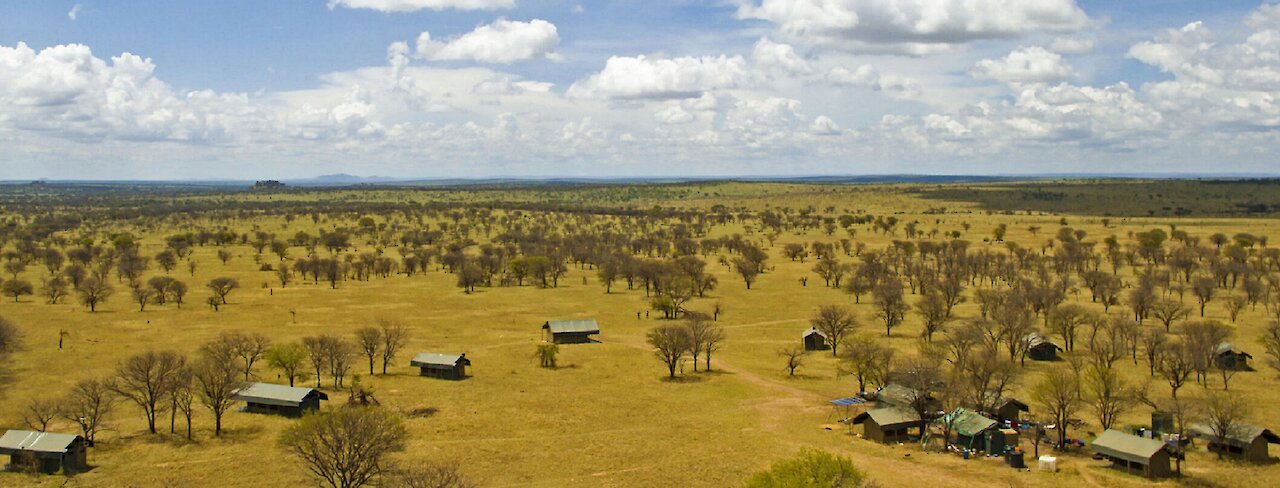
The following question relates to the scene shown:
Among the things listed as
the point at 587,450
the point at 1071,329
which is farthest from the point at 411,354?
the point at 1071,329

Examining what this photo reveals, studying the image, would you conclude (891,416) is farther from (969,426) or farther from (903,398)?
(969,426)

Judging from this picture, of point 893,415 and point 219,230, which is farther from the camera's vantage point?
point 219,230

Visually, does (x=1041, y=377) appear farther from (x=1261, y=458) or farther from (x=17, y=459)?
(x=17, y=459)

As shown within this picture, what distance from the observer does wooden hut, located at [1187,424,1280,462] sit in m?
41.3

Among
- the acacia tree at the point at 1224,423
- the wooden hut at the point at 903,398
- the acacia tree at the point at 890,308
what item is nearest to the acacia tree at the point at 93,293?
the acacia tree at the point at 890,308

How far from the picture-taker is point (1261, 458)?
41438mm

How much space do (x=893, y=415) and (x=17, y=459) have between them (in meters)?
43.0

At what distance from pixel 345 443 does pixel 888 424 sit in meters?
27.2

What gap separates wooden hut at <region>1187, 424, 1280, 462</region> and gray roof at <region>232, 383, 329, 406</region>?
4810 cm

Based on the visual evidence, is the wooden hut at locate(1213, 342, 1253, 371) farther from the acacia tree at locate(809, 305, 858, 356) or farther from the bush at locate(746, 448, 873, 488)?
the bush at locate(746, 448, 873, 488)

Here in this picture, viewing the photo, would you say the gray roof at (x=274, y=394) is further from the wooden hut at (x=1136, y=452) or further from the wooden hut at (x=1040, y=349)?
the wooden hut at (x=1040, y=349)

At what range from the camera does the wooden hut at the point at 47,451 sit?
39.8 m

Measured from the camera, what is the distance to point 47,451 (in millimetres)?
39719

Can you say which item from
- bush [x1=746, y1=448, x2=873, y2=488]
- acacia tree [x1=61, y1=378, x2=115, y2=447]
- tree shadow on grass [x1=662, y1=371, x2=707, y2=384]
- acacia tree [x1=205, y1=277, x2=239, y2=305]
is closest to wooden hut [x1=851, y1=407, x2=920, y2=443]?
tree shadow on grass [x1=662, y1=371, x2=707, y2=384]
